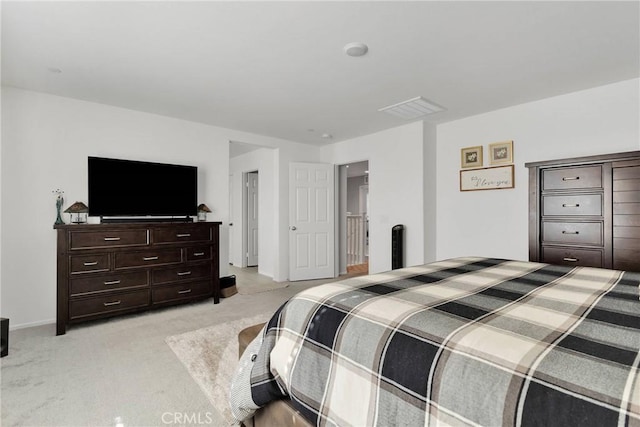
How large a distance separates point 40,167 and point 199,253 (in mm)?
1793

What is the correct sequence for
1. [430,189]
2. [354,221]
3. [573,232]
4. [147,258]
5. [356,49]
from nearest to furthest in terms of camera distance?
[356,49]
[573,232]
[147,258]
[430,189]
[354,221]

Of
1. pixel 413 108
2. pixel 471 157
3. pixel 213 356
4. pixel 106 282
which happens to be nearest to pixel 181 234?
pixel 106 282

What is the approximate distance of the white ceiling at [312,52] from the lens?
196 centimetres

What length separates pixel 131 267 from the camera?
330cm

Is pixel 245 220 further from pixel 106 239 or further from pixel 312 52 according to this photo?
pixel 312 52

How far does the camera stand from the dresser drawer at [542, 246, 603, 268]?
2.83 m

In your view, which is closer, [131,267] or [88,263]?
[88,263]

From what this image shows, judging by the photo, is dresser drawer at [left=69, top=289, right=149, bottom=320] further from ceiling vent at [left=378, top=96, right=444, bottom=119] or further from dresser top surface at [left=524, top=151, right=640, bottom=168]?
dresser top surface at [left=524, top=151, right=640, bottom=168]

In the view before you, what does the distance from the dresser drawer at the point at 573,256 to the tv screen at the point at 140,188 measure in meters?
4.00

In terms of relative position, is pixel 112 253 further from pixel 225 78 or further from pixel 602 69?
pixel 602 69

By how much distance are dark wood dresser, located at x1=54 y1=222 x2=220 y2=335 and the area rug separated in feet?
2.79

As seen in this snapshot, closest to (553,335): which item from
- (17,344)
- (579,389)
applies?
(579,389)

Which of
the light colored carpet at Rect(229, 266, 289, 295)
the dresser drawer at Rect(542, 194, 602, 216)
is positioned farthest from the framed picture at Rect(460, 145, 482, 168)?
the light colored carpet at Rect(229, 266, 289, 295)

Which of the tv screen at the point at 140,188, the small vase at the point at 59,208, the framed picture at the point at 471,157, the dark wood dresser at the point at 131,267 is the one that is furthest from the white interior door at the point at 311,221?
the small vase at the point at 59,208
